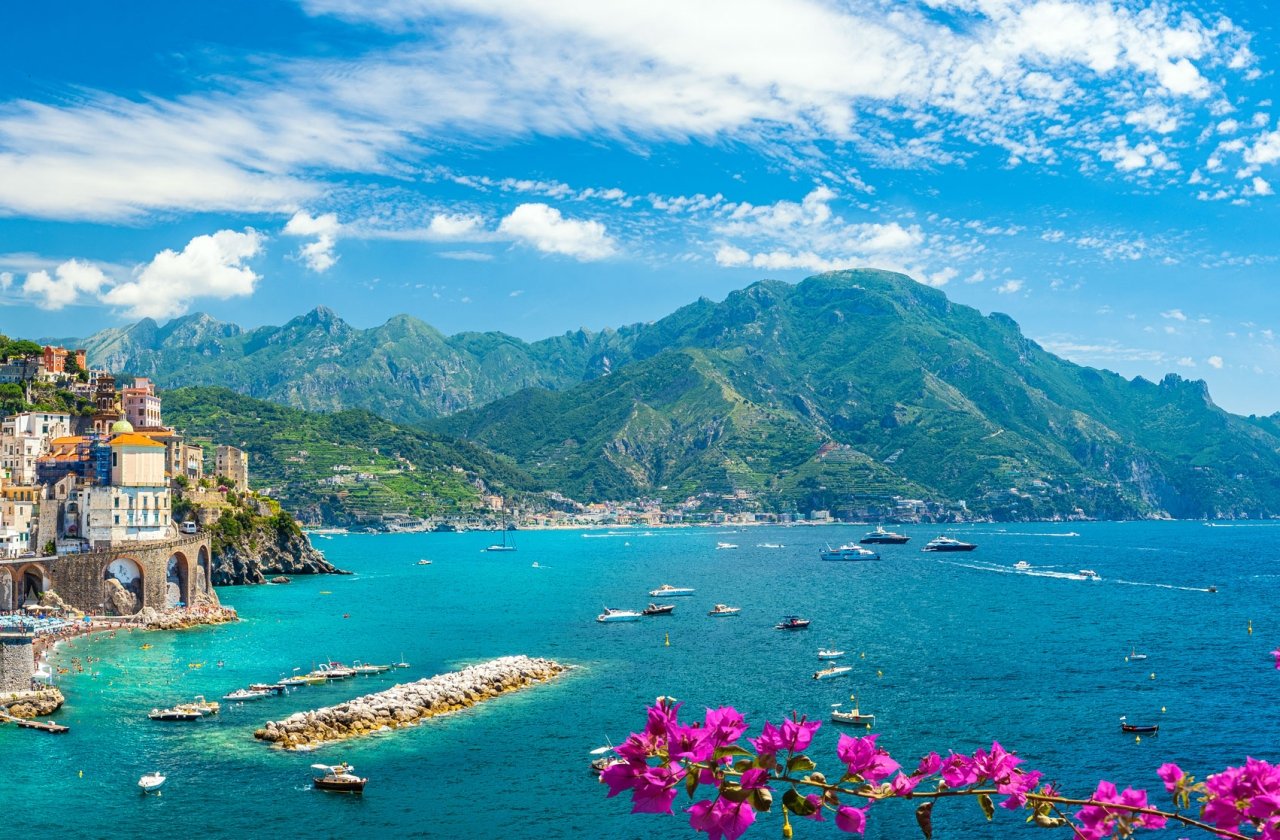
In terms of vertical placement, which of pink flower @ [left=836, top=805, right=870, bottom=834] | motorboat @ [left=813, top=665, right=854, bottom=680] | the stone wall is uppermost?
pink flower @ [left=836, top=805, right=870, bottom=834]

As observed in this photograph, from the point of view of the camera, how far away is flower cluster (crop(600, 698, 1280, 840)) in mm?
4391

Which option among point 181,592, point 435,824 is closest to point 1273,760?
point 435,824

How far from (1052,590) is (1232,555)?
82.1 meters

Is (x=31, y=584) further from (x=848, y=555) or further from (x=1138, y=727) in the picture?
(x=848, y=555)

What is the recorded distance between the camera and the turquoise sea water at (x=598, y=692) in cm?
3966

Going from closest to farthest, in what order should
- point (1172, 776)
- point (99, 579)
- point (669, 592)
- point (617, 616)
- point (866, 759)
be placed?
1. point (866, 759)
2. point (1172, 776)
3. point (99, 579)
4. point (617, 616)
5. point (669, 592)

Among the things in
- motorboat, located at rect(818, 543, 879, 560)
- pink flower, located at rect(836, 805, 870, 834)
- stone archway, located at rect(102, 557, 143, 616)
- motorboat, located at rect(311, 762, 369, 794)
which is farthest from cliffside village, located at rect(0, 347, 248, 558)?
motorboat, located at rect(818, 543, 879, 560)

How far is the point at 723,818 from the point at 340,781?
41.3 metres

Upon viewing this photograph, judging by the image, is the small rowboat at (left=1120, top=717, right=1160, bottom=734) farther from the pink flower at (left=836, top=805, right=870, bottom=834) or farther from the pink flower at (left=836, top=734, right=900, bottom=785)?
the pink flower at (left=836, top=805, right=870, bottom=834)

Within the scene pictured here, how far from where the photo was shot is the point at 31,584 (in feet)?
276

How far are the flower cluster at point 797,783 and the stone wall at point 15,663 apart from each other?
61.2 m

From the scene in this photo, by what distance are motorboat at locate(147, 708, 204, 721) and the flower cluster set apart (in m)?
54.8

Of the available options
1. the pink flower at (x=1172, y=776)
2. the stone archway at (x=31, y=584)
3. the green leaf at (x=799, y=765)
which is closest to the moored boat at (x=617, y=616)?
the stone archway at (x=31, y=584)

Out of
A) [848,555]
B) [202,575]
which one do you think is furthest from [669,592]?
[848,555]
